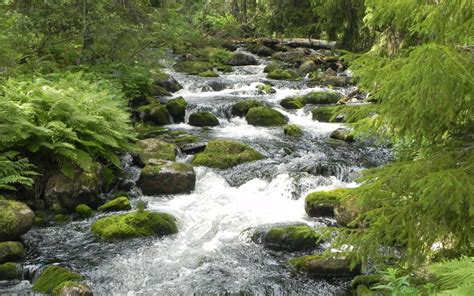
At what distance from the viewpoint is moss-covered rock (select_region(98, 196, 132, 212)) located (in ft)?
27.6

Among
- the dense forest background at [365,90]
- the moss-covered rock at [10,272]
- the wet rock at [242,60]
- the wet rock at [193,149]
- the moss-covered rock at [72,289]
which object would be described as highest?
the dense forest background at [365,90]

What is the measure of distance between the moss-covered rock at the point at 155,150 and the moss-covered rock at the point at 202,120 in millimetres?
2818

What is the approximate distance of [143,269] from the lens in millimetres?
6586

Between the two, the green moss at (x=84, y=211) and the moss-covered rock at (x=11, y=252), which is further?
the green moss at (x=84, y=211)

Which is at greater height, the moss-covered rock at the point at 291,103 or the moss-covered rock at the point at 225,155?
the moss-covered rock at the point at 225,155

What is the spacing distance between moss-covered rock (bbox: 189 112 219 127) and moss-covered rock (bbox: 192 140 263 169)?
2822 mm

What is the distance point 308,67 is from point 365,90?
1712 centimetres

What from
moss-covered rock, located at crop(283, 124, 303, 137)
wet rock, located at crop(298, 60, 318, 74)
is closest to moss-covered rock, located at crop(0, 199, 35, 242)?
moss-covered rock, located at crop(283, 124, 303, 137)

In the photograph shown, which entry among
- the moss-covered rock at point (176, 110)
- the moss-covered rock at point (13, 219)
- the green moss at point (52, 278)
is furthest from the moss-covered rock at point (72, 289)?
the moss-covered rock at point (176, 110)

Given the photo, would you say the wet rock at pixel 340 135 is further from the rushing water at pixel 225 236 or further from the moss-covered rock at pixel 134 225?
the moss-covered rock at pixel 134 225

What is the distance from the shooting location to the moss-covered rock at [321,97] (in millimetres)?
15938

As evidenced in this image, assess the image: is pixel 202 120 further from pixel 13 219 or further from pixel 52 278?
pixel 52 278

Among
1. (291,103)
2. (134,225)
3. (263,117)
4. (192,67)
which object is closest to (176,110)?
(263,117)

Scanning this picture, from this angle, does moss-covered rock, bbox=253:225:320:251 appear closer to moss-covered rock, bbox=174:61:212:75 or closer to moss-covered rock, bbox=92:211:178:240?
moss-covered rock, bbox=92:211:178:240
